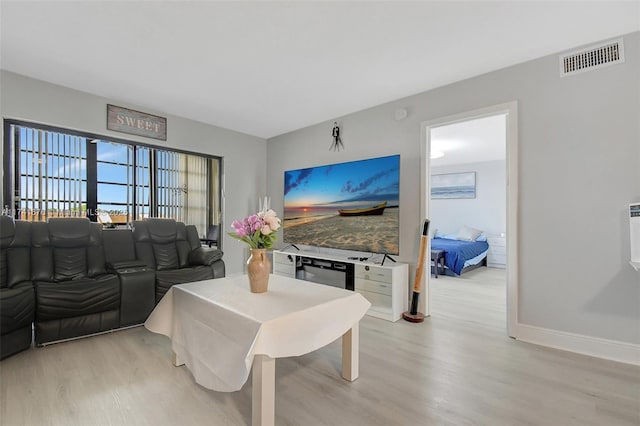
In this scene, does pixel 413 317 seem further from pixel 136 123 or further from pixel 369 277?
pixel 136 123

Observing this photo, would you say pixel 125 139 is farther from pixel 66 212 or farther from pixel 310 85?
pixel 310 85

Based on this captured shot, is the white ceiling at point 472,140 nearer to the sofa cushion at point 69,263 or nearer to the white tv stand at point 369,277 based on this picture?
the white tv stand at point 369,277

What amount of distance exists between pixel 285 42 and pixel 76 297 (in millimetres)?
2815

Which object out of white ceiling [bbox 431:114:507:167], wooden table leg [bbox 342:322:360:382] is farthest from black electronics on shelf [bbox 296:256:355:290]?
white ceiling [bbox 431:114:507:167]

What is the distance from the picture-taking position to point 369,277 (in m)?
3.45

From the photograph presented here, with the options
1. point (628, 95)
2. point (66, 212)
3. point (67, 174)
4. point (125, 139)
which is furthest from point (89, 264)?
point (628, 95)

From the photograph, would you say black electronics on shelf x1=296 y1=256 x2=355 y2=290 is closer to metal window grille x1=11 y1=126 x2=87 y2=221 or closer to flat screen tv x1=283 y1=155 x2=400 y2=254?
flat screen tv x1=283 y1=155 x2=400 y2=254

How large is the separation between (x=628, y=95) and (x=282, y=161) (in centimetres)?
427

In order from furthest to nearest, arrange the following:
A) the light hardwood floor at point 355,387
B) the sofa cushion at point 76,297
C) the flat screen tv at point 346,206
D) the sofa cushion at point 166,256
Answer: the flat screen tv at point 346,206 < the sofa cushion at point 166,256 < the sofa cushion at point 76,297 < the light hardwood floor at point 355,387

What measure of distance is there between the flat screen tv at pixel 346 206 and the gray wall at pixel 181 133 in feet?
2.67

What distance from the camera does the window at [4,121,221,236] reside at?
10.9 feet

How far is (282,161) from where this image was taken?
5254mm

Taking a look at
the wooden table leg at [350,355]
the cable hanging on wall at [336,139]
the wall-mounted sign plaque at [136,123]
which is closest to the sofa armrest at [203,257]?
the wall-mounted sign plaque at [136,123]

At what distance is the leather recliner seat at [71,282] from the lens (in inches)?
96.3
